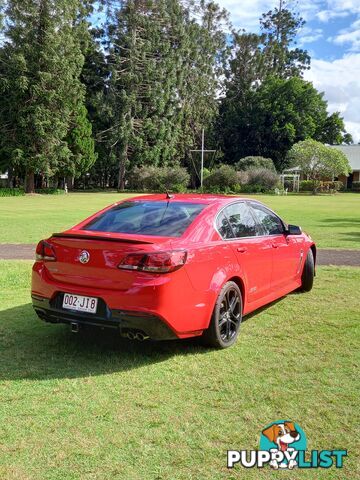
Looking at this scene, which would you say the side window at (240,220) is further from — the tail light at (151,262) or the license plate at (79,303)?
the license plate at (79,303)

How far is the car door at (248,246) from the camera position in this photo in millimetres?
5551

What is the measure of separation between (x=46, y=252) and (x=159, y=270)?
1340 mm

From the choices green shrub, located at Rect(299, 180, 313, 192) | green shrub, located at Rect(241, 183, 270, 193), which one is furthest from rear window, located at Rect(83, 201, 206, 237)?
green shrub, located at Rect(299, 180, 313, 192)

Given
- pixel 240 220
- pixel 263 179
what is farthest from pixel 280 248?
pixel 263 179

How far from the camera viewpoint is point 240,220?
597 centimetres

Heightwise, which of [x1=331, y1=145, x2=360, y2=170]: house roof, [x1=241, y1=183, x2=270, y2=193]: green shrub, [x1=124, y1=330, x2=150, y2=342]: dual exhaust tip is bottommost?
[x1=124, y1=330, x2=150, y2=342]: dual exhaust tip

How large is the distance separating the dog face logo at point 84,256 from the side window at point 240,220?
167 cm

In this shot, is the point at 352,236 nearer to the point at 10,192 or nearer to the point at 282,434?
the point at 282,434

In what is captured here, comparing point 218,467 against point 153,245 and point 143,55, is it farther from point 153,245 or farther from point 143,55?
point 143,55

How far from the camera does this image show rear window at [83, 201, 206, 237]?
5184 mm

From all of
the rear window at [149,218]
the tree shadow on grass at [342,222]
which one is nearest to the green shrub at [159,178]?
the tree shadow on grass at [342,222]

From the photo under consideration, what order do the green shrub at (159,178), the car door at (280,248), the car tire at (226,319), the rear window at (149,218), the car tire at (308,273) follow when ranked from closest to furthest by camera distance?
1. the car tire at (226,319)
2. the rear window at (149,218)
3. the car door at (280,248)
4. the car tire at (308,273)
5. the green shrub at (159,178)

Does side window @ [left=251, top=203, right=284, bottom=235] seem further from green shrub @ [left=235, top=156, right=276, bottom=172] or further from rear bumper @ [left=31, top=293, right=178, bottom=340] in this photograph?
green shrub @ [left=235, top=156, right=276, bottom=172]

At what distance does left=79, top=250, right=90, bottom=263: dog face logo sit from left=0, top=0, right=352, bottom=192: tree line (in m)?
46.2
